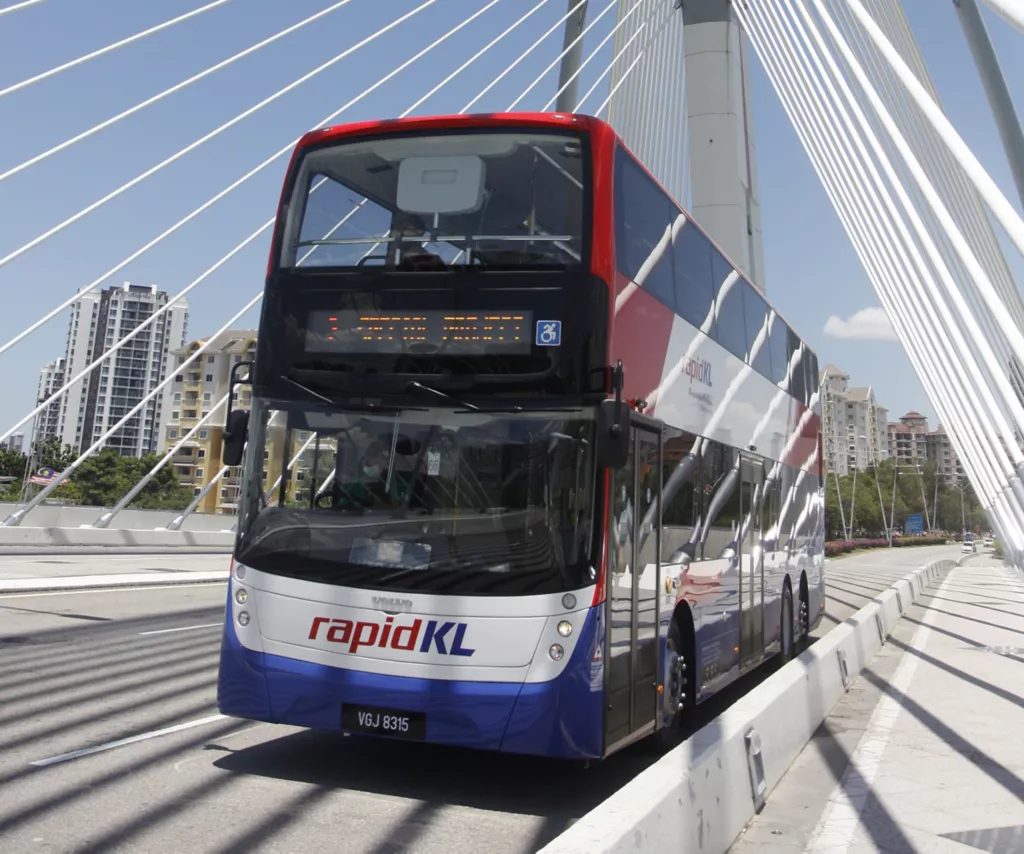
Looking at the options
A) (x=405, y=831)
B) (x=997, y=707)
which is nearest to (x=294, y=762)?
(x=405, y=831)

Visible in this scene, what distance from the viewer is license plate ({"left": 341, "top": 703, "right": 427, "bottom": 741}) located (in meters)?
5.41

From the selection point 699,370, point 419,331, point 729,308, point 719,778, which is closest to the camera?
point 719,778

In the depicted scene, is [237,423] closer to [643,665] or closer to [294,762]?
[294,762]

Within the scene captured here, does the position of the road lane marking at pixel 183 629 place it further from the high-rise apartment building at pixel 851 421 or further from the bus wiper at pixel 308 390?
the high-rise apartment building at pixel 851 421

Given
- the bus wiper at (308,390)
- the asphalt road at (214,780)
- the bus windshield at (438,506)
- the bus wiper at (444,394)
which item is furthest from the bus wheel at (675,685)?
the bus wiper at (308,390)

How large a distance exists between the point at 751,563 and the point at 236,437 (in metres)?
5.22

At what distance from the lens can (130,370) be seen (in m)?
155

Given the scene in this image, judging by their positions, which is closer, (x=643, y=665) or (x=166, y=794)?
(x=166, y=794)

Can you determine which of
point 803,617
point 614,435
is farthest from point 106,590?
point 614,435

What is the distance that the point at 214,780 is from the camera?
17.7 ft

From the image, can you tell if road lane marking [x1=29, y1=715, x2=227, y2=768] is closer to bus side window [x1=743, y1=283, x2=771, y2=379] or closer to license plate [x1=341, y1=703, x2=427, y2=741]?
license plate [x1=341, y1=703, x2=427, y2=741]

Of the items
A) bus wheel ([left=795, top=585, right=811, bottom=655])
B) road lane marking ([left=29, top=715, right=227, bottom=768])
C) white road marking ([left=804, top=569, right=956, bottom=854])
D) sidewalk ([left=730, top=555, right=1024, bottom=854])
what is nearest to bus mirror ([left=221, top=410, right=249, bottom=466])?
road lane marking ([left=29, top=715, right=227, bottom=768])

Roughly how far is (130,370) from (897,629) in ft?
498

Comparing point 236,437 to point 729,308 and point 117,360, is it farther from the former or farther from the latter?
point 117,360
